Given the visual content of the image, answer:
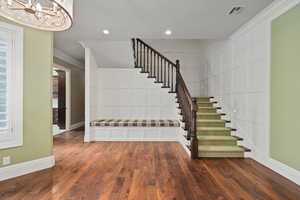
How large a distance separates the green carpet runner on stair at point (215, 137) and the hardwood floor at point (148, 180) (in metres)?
0.19

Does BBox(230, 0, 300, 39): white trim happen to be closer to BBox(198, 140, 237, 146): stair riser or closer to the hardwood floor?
BBox(198, 140, 237, 146): stair riser

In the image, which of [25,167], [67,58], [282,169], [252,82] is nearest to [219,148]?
[282,169]

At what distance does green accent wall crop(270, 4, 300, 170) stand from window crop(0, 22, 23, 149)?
401 cm

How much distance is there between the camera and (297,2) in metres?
2.50

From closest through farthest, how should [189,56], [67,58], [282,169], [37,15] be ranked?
[37,15]
[282,169]
[67,58]
[189,56]

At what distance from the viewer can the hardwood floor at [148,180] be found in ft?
6.93

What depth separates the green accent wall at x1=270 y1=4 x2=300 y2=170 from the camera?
2.51 metres

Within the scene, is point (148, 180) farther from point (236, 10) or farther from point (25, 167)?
point (236, 10)

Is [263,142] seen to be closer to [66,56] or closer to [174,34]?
[174,34]

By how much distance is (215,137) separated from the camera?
155 inches

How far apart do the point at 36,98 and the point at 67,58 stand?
152 inches

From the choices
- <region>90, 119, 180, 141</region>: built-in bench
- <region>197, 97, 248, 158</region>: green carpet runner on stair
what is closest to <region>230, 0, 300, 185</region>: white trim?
<region>197, 97, 248, 158</region>: green carpet runner on stair

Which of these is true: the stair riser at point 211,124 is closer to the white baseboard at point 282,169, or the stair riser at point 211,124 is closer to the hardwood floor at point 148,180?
the hardwood floor at point 148,180

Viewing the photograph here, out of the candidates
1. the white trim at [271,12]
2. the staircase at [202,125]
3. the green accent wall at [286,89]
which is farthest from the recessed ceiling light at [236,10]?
the staircase at [202,125]
